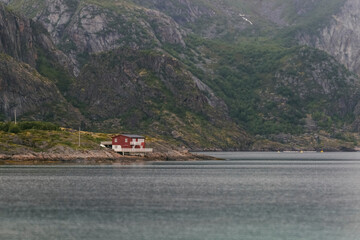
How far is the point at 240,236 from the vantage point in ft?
213

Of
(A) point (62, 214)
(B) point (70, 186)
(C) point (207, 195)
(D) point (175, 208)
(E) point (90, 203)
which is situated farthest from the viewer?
(B) point (70, 186)

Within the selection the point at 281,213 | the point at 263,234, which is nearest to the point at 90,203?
the point at 281,213

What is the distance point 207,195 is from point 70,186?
3352cm

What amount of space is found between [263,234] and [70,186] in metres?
67.6

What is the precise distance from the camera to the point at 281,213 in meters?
82.3

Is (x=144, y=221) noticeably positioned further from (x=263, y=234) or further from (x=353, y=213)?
(x=353, y=213)

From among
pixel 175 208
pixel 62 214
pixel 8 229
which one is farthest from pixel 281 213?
pixel 8 229

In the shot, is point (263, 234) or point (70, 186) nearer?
point (263, 234)

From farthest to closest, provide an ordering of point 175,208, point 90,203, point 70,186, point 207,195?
point 70,186
point 207,195
point 90,203
point 175,208

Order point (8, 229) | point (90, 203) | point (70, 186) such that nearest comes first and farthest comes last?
point (8, 229)
point (90, 203)
point (70, 186)

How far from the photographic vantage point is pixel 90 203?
94.2m

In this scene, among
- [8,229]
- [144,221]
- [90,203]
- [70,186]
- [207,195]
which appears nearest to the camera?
[8,229]

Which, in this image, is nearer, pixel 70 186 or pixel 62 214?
pixel 62 214

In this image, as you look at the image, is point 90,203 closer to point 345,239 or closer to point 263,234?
point 263,234
